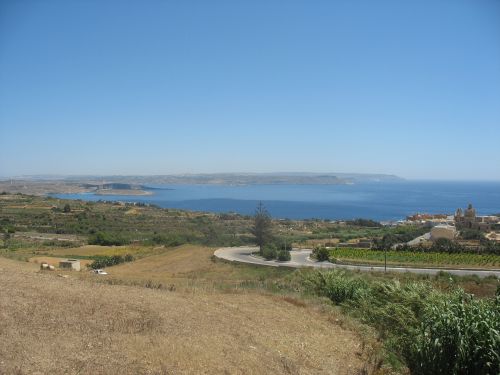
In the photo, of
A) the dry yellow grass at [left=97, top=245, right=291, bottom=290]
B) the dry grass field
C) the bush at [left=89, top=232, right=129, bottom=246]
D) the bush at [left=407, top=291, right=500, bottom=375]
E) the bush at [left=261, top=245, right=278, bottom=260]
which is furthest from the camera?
the bush at [left=89, top=232, right=129, bottom=246]

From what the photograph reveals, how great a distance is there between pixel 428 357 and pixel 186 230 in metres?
67.1

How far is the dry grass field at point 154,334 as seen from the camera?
6.46m

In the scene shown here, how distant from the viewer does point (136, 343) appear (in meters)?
7.27

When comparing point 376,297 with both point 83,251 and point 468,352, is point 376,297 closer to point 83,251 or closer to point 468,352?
point 468,352

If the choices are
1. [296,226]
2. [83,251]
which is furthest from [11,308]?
[296,226]

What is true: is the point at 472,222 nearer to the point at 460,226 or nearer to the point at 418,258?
the point at 460,226

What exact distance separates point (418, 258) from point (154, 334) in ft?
132

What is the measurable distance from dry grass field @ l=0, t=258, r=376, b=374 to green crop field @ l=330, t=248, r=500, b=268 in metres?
31.5

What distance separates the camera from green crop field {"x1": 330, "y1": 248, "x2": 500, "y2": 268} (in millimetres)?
40219

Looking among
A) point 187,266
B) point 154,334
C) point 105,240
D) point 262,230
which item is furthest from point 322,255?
point 154,334

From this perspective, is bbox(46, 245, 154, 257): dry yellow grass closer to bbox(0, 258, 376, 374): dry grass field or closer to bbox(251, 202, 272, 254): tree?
bbox(251, 202, 272, 254): tree

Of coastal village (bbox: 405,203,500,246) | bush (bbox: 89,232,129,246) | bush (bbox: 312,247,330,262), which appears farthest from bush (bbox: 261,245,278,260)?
coastal village (bbox: 405,203,500,246)

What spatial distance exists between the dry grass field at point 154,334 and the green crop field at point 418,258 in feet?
103

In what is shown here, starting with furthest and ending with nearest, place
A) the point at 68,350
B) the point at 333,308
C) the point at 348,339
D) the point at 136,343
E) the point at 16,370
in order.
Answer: the point at 333,308 → the point at 348,339 → the point at 136,343 → the point at 68,350 → the point at 16,370
